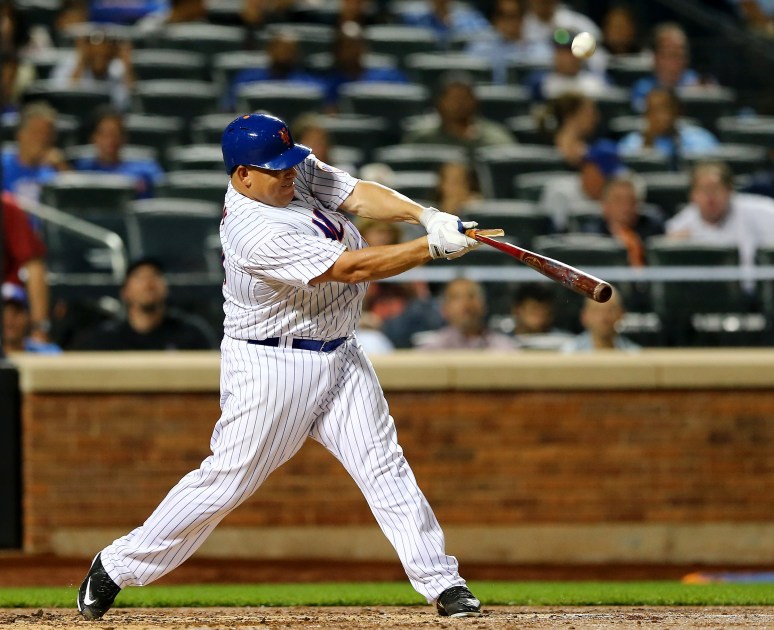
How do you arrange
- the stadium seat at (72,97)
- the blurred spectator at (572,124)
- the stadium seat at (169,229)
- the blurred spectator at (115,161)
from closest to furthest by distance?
the stadium seat at (169,229), the blurred spectator at (115,161), the blurred spectator at (572,124), the stadium seat at (72,97)

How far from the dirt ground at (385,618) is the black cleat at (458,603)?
0.04 meters

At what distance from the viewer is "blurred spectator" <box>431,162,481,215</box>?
30.6 ft

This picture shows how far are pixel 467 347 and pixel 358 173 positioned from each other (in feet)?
6.78

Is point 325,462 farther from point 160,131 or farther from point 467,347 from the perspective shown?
point 160,131

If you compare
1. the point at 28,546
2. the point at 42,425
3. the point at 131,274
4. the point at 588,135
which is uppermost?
the point at 588,135

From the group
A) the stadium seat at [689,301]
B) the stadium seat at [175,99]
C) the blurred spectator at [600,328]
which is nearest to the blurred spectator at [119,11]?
the stadium seat at [175,99]

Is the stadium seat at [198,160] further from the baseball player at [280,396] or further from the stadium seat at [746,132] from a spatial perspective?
the baseball player at [280,396]

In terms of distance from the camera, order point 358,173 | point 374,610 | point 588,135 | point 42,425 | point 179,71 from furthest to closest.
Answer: point 179,71
point 588,135
point 358,173
point 42,425
point 374,610

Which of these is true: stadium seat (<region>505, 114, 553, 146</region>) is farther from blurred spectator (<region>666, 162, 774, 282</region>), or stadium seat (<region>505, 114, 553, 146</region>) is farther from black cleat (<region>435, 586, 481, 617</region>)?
black cleat (<region>435, 586, 481, 617</region>)

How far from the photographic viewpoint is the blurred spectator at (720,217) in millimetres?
9328

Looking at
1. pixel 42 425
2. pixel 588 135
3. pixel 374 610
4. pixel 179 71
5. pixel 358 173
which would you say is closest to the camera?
pixel 374 610

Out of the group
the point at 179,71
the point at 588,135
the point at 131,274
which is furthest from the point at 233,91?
the point at 131,274

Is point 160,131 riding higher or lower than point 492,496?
higher

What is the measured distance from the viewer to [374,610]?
5727 mm
